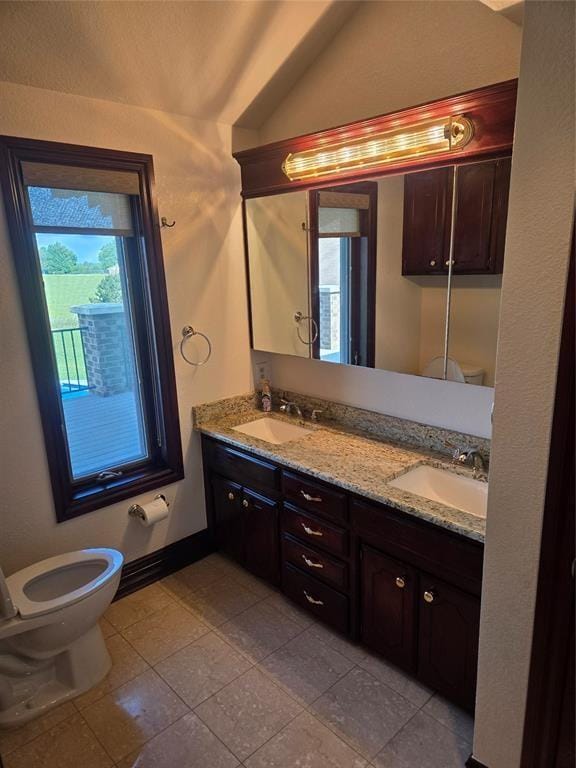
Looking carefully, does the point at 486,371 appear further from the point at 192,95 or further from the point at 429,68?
the point at 192,95

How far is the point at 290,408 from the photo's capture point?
2945 millimetres

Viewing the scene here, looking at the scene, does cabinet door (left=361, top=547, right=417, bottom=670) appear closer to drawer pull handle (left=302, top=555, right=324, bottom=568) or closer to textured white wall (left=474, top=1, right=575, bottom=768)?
drawer pull handle (left=302, top=555, right=324, bottom=568)

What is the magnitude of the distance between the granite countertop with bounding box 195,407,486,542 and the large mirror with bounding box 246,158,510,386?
0.39m

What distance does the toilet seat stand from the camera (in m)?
1.92

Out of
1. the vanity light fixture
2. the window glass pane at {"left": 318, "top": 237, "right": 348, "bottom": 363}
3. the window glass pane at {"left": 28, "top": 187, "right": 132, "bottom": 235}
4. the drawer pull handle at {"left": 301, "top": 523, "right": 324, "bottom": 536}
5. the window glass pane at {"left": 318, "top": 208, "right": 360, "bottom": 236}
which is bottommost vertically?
the drawer pull handle at {"left": 301, "top": 523, "right": 324, "bottom": 536}

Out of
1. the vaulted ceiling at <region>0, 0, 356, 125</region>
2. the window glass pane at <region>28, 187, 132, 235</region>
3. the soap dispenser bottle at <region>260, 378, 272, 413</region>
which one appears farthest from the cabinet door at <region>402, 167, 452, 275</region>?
the window glass pane at <region>28, 187, 132, 235</region>

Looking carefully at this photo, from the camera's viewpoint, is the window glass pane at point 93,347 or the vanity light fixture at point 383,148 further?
the window glass pane at point 93,347

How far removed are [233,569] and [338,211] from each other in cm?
201

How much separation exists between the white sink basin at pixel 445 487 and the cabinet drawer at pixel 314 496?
0.24 meters

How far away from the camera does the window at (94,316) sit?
6.91 feet

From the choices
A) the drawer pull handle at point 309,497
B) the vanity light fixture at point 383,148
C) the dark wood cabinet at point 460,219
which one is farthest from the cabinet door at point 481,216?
the drawer pull handle at point 309,497

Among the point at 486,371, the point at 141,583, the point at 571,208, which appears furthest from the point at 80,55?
the point at 141,583

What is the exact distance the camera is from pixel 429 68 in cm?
200

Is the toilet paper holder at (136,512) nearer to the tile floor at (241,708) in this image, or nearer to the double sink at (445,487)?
the tile floor at (241,708)
